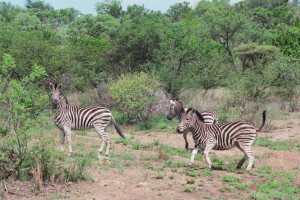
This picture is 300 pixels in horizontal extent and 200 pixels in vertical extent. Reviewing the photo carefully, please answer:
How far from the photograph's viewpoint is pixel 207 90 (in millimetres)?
26938

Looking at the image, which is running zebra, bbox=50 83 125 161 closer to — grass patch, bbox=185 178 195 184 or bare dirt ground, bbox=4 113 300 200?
bare dirt ground, bbox=4 113 300 200

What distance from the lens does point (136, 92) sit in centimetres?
1986

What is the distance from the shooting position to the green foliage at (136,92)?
19.8m

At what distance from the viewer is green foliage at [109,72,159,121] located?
19.8 m

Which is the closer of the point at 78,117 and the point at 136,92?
the point at 78,117

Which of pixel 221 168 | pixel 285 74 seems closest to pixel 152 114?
pixel 285 74

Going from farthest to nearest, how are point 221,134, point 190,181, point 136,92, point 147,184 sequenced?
point 136,92 < point 221,134 < point 190,181 < point 147,184

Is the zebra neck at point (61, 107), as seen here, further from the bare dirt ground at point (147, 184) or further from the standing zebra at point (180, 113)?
the standing zebra at point (180, 113)

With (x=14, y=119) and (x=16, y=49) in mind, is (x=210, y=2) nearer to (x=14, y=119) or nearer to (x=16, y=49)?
(x=16, y=49)

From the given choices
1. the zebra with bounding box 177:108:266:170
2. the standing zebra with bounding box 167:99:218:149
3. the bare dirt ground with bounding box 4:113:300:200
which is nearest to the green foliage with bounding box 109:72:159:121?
the standing zebra with bounding box 167:99:218:149

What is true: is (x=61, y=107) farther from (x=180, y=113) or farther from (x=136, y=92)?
(x=136, y=92)

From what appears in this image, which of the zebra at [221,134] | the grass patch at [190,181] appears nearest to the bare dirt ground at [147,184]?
the grass patch at [190,181]

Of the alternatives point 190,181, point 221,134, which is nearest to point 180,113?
point 221,134

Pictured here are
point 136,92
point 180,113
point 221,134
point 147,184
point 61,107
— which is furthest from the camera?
point 136,92
